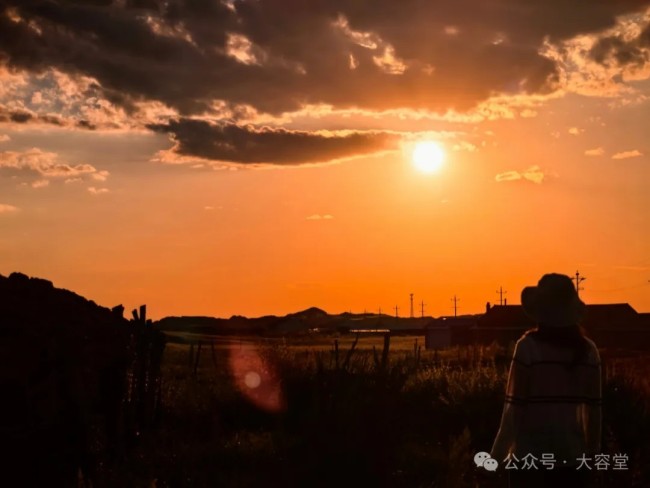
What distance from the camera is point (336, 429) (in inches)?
520

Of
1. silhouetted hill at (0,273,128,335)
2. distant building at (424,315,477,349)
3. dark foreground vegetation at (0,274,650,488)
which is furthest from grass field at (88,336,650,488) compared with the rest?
distant building at (424,315,477,349)

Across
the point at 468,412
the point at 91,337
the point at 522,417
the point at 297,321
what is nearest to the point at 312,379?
the point at 468,412

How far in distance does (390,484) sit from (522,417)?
205 inches

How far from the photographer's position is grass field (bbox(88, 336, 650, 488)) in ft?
38.4

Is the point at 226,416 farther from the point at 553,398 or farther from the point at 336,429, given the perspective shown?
the point at 553,398

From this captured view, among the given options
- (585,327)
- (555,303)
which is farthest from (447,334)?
(555,303)

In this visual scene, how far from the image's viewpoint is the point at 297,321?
173750 mm

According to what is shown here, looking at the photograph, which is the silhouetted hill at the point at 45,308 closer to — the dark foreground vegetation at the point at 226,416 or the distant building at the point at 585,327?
the dark foreground vegetation at the point at 226,416

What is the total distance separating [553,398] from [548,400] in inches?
1.5

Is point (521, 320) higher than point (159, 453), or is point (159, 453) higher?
point (521, 320)

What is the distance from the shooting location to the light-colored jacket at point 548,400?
6496mm

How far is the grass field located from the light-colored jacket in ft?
13.8

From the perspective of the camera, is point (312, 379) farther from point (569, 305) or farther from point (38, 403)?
point (569, 305)

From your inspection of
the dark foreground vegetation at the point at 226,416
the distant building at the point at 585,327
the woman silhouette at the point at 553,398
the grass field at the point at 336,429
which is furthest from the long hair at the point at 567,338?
the distant building at the point at 585,327
